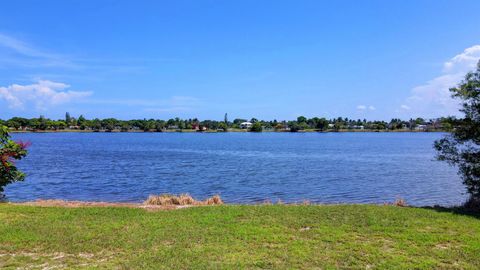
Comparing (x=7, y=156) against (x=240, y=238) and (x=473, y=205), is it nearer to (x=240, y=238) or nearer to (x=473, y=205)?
(x=240, y=238)

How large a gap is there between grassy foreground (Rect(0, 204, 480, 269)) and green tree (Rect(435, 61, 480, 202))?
3877mm

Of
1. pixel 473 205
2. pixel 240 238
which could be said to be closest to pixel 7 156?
pixel 240 238

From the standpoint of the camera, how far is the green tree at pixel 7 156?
1455cm

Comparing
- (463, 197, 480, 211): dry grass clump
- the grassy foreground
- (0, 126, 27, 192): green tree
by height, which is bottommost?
(463, 197, 480, 211): dry grass clump

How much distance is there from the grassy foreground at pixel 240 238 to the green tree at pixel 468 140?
388 cm

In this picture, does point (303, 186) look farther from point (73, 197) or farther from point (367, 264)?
point (367, 264)

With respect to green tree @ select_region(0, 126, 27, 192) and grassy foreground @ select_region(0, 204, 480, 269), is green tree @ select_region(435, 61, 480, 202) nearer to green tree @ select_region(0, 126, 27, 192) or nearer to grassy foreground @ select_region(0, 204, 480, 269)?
grassy foreground @ select_region(0, 204, 480, 269)

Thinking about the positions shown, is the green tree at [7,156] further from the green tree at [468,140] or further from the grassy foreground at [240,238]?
the green tree at [468,140]

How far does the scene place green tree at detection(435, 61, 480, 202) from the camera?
14.8 m

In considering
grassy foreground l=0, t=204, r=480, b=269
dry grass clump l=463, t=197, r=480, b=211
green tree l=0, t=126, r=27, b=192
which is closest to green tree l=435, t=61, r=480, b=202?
dry grass clump l=463, t=197, r=480, b=211

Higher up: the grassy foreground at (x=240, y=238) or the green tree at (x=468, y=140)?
the green tree at (x=468, y=140)

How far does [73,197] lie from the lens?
24.7 meters

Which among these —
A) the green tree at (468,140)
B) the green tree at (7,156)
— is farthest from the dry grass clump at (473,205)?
the green tree at (7,156)

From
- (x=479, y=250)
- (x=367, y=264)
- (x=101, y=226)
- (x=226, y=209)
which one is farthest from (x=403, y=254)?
(x=101, y=226)
